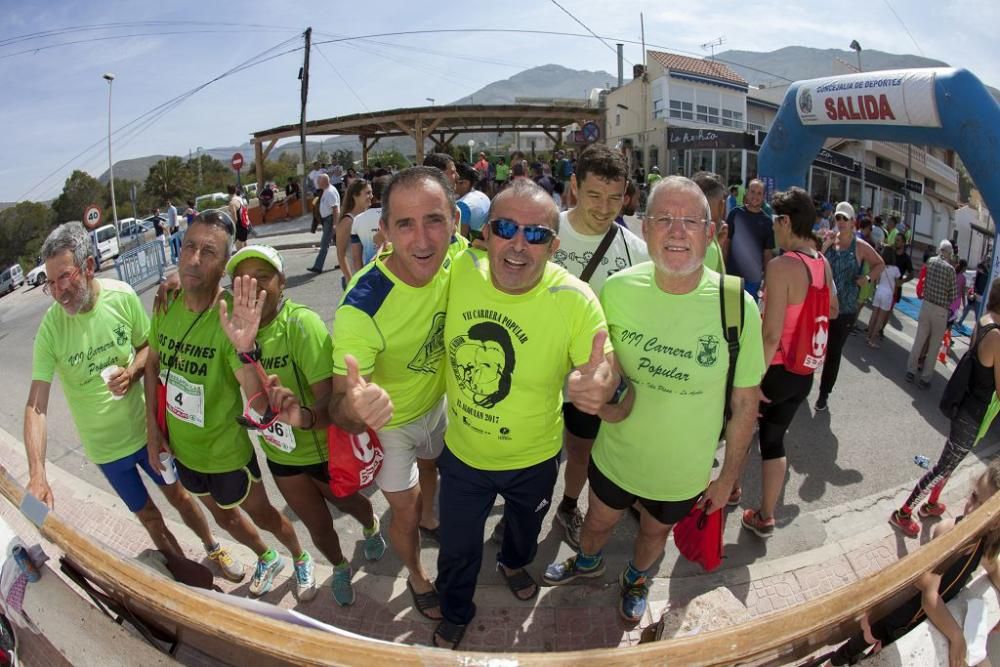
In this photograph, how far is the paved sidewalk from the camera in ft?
8.68

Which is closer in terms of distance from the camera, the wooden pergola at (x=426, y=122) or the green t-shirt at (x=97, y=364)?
the green t-shirt at (x=97, y=364)

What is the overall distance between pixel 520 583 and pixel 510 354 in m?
1.42

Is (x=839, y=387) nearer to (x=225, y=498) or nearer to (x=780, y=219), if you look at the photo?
(x=780, y=219)

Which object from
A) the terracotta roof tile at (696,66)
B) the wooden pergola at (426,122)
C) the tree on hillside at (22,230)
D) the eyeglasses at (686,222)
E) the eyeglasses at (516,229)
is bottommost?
the tree on hillside at (22,230)

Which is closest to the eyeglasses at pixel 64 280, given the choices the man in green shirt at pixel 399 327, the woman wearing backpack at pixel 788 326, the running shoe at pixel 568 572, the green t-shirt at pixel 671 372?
the man in green shirt at pixel 399 327

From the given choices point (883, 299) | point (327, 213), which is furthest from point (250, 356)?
point (327, 213)

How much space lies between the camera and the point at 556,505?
3672 millimetres

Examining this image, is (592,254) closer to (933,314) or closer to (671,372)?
(671,372)

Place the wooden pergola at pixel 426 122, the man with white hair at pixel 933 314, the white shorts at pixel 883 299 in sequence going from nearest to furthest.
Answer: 1. the man with white hair at pixel 933 314
2. the white shorts at pixel 883 299
3. the wooden pergola at pixel 426 122

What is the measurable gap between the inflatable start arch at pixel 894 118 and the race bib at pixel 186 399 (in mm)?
9102

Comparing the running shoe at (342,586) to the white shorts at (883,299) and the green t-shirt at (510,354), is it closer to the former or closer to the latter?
the green t-shirt at (510,354)

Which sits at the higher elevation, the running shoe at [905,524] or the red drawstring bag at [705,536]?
the red drawstring bag at [705,536]

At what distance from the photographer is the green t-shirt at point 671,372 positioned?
212cm

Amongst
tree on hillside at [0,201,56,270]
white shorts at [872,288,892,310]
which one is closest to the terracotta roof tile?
white shorts at [872,288,892,310]
